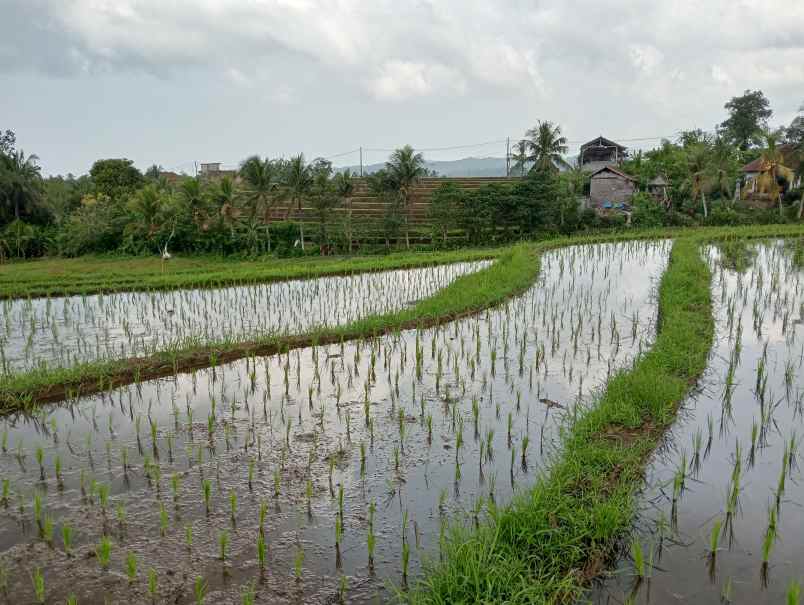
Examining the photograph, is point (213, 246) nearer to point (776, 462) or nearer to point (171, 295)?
point (171, 295)

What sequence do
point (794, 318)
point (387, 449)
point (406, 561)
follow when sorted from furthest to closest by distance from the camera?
point (794, 318) → point (387, 449) → point (406, 561)

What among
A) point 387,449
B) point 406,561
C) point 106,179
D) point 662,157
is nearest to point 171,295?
point 387,449

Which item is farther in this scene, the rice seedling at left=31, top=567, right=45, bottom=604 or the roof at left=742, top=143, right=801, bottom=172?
the roof at left=742, top=143, right=801, bottom=172

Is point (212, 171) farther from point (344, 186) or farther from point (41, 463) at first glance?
point (41, 463)

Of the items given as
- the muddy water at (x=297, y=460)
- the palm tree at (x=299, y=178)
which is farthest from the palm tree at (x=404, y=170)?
the muddy water at (x=297, y=460)

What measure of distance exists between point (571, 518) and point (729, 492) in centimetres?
129

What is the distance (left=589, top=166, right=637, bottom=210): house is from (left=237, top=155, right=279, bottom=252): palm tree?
13.6 metres

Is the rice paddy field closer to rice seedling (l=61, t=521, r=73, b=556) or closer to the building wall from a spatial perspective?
rice seedling (l=61, t=521, r=73, b=556)

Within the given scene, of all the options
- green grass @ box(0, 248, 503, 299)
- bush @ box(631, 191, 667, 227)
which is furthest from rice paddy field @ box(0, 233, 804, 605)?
bush @ box(631, 191, 667, 227)

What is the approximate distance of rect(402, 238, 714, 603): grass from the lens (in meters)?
3.13

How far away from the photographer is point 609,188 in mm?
27656

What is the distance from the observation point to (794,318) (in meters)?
8.98

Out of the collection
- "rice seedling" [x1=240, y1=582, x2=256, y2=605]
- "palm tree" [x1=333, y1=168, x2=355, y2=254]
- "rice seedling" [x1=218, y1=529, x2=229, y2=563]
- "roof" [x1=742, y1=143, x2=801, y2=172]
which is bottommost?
"rice seedling" [x1=240, y1=582, x2=256, y2=605]

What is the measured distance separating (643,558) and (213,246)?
69.3ft
